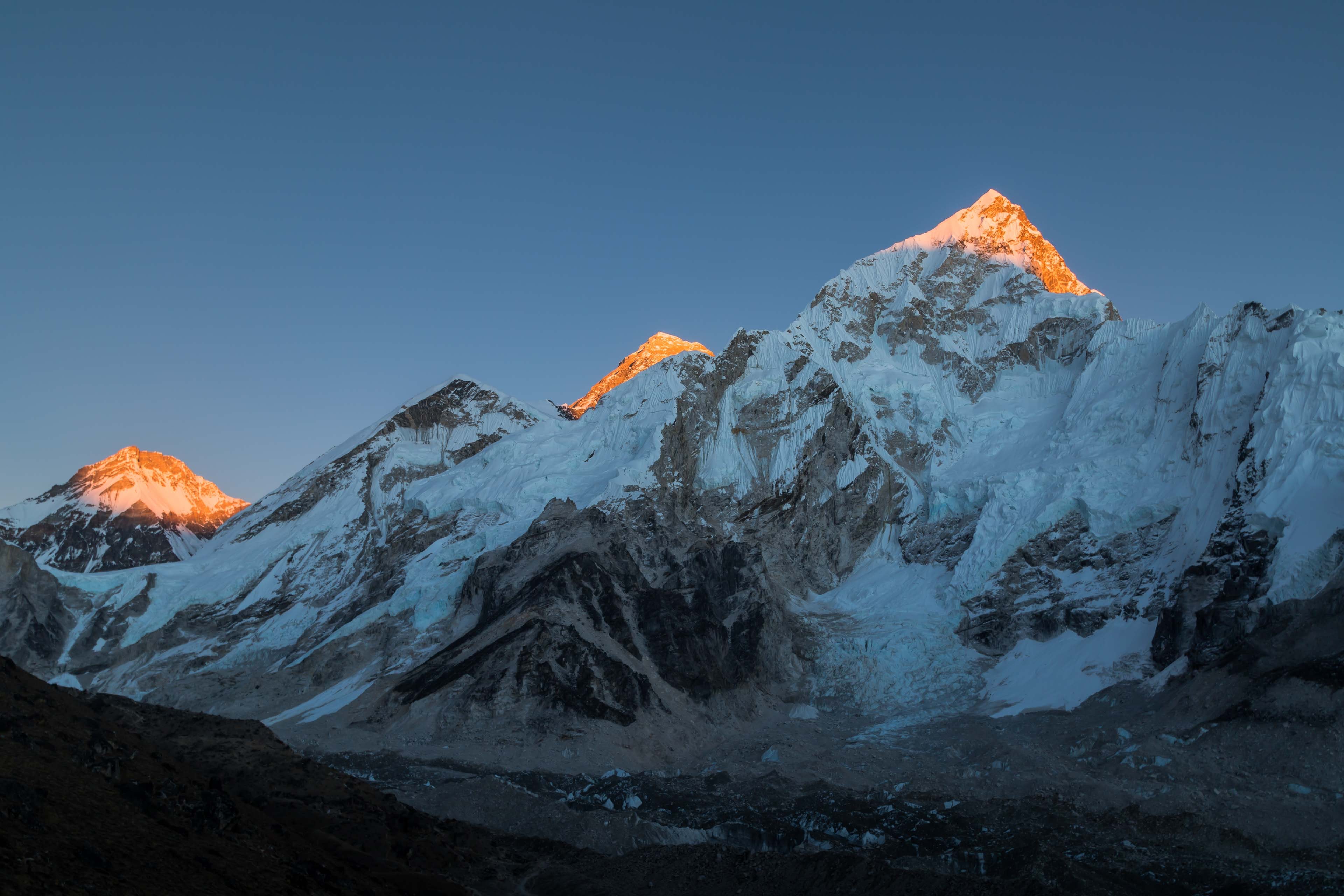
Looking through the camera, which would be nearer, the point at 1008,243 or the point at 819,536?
the point at 819,536

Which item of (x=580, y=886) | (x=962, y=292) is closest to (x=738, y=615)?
(x=580, y=886)

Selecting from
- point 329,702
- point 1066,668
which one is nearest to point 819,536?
point 1066,668

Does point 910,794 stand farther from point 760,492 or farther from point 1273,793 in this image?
point 760,492

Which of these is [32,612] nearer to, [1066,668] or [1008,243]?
[1066,668]

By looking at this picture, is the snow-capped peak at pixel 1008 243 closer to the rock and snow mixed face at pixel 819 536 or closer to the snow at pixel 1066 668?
the rock and snow mixed face at pixel 819 536

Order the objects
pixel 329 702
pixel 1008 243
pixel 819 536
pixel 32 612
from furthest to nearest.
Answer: pixel 1008 243
pixel 32 612
pixel 819 536
pixel 329 702

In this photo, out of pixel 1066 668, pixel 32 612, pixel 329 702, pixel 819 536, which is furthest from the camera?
pixel 32 612

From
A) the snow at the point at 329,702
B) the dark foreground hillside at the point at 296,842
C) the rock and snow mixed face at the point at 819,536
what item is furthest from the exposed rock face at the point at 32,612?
the dark foreground hillside at the point at 296,842
